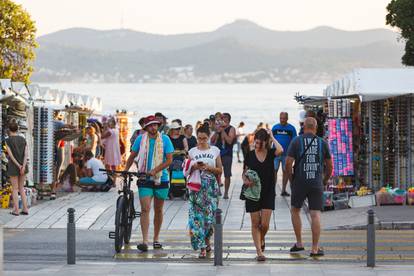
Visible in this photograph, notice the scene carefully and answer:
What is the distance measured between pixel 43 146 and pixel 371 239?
12276 mm

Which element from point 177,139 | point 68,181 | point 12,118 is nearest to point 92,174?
point 68,181

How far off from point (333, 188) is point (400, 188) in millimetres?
1249

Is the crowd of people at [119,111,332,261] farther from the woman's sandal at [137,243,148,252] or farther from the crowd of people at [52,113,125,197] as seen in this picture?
the crowd of people at [52,113,125,197]

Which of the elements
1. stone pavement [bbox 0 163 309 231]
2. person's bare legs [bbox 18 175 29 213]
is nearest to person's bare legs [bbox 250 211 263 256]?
stone pavement [bbox 0 163 309 231]

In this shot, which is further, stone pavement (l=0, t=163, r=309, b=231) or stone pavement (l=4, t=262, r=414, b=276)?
stone pavement (l=0, t=163, r=309, b=231)

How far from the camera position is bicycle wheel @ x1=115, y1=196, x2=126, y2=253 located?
626 inches

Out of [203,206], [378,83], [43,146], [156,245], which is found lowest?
[156,245]

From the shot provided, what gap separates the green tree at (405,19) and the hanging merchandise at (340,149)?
51.1 feet

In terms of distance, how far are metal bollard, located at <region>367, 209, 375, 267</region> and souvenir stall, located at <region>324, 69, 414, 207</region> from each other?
7373mm

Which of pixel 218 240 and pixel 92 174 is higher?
pixel 218 240

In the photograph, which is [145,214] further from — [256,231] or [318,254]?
[318,254]

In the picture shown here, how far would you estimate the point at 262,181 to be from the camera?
15258 millimetres

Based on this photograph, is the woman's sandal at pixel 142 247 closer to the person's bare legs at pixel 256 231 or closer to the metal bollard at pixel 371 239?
the person's bare legs at pixel 256 231

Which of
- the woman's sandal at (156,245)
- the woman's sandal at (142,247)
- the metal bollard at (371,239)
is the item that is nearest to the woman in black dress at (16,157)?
the woman's sandal at (156,245)
